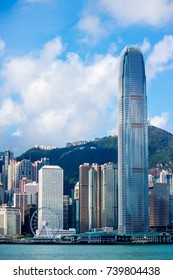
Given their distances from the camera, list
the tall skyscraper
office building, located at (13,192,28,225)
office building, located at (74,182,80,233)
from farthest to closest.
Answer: office building, located at (13,192,28,225), office building, located at (74,182,80,233), the tall skyscraper

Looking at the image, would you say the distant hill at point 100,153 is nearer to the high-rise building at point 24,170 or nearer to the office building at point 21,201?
the high-rise building at point 24,170

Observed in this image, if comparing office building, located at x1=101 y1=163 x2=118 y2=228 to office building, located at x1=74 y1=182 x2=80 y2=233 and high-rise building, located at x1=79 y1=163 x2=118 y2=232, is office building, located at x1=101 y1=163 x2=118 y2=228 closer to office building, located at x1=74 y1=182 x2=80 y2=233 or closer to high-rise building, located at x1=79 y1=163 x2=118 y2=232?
high-rise building, located at x1=79 y1=163 x2=118 y2=232

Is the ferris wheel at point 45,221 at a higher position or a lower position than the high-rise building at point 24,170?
lower

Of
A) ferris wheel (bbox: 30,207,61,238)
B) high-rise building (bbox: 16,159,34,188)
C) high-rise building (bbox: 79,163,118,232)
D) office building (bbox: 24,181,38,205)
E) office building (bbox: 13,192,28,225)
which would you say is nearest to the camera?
ferris wheel (bbox: 30,207,61,238)

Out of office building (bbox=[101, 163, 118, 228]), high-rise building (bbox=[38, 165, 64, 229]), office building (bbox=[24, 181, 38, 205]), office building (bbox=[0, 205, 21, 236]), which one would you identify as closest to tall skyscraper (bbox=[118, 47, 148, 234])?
office building (bbox=[101, 163, 118, 228])

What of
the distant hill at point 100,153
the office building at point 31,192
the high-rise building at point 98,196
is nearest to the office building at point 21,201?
the office building at point 31,192

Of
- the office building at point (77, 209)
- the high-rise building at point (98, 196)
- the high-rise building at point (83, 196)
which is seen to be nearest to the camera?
the high-rise building at point (98, 196)

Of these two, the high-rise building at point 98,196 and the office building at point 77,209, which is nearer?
the high-rise building at point 98,196
